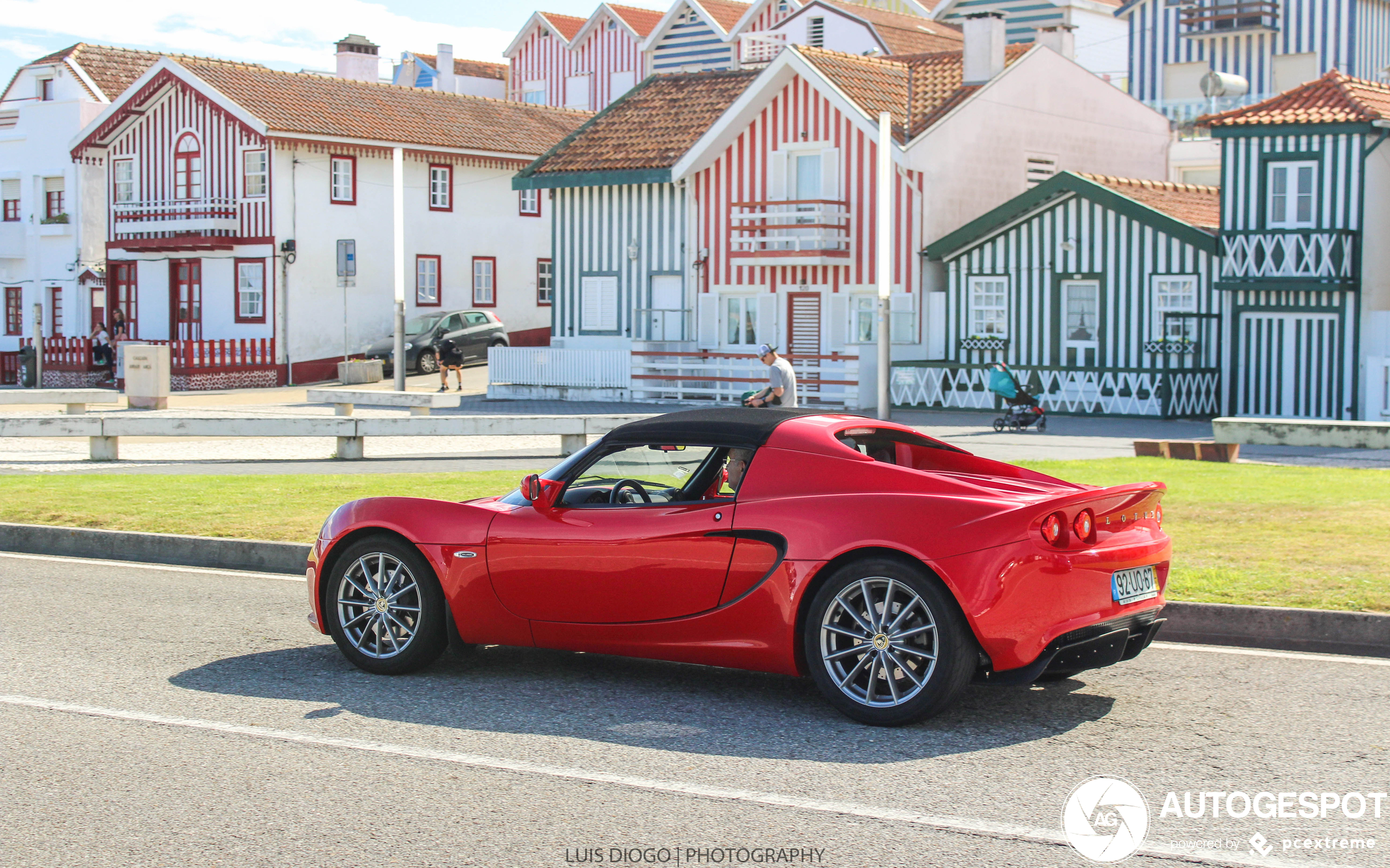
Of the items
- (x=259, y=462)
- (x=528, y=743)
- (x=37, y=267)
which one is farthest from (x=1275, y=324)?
(x=37, y=267)

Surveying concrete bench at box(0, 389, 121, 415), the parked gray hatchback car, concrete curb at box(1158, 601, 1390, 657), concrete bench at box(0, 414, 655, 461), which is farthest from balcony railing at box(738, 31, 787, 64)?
concrete curb at box(1158, 601, 1390, 657)

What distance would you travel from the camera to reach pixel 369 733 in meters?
6.48

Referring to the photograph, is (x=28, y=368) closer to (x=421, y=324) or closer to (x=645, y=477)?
(x=421, y=324)

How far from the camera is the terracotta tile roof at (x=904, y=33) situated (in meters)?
50.2

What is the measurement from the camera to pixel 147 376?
1200 inches

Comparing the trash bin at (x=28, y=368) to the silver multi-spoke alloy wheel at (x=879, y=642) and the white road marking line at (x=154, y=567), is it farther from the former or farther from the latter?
the silver multi-spoke alloy wheel at (x=879, y=642)

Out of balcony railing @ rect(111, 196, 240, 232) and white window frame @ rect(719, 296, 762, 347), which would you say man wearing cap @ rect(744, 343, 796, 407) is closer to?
white window frame @ rect(719, 296, 762, 347)

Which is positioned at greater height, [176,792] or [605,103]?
[605,103]

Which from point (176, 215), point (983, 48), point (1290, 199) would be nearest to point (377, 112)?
point (176, 215)

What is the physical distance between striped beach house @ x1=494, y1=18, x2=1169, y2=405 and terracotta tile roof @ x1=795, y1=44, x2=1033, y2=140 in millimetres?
69

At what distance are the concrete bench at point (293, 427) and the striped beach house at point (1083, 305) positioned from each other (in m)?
12.2

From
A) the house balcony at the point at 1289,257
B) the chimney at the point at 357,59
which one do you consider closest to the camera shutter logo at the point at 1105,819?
the house balcony at the point at 1289,257

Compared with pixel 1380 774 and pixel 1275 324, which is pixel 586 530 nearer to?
pixel 1380 774

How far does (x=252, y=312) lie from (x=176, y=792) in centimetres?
3816
